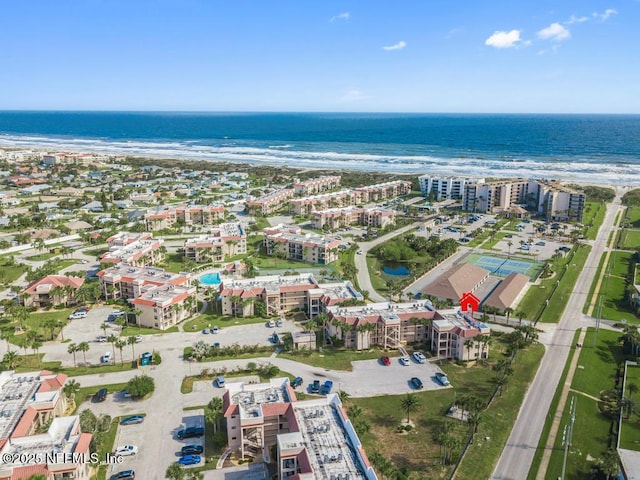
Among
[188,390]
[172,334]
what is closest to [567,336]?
[188,390]

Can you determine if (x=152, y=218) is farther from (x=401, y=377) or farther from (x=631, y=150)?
(x=631, y=150)

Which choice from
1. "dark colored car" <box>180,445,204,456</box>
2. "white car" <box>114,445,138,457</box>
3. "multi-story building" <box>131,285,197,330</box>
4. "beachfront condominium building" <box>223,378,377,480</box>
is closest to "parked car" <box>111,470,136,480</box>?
"white car" <box>114,445,138,457</box>

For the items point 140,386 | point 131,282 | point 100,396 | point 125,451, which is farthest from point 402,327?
point 131,282

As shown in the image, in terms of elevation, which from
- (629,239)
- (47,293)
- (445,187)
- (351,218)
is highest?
(445,187)

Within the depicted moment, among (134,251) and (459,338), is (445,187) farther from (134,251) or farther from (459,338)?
(459,338)

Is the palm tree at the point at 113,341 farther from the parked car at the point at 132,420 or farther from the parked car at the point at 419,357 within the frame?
the parked car at the point at 419,357

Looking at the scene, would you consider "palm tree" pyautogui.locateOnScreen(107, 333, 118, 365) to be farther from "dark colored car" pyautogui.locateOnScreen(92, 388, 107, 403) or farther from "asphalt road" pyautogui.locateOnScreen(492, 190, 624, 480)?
"asphalt road" pyautogui.locateOnScreen(492, 190, 624, 480)

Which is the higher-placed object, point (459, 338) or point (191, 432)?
point (459, 338)

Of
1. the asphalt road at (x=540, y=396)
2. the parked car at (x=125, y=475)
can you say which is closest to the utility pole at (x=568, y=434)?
the asphalt road at (x=540, y=396)
